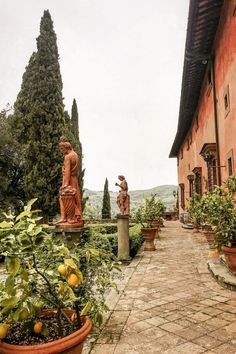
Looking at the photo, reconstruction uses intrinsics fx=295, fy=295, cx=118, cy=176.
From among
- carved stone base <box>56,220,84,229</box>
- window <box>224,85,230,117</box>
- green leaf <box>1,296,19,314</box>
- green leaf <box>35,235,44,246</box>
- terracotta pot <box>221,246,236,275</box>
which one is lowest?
terracotta pot <box>221,246,236,275</box>

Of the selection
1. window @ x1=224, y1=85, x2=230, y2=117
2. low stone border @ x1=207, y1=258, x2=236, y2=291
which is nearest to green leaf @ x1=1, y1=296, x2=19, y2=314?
low stone border @ x1=207, y1=258, x2=236, y2=291

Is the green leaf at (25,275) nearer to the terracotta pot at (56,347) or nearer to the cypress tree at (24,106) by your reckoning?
the terracotta pot at (56,347)

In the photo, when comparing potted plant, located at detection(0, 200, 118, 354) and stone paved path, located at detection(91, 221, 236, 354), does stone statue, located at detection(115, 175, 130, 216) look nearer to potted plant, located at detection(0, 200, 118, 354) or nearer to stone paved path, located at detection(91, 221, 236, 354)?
stone paved path, located at detection(91, 221, 236, 354)

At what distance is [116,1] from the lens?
445 inches

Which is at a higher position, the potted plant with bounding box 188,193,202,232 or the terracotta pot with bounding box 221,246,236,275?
the potted plant with bounding box 188,193,202,232

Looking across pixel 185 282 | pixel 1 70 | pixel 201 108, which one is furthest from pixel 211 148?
pixel 1 70

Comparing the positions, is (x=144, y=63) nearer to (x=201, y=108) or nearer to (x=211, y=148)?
(x=201, y=108)

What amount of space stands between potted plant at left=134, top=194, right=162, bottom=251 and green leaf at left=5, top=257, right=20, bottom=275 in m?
7.96

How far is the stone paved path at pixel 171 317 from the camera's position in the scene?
3.03 m

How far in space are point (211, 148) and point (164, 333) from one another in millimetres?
8205

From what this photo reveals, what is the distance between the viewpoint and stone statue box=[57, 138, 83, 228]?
220 inches

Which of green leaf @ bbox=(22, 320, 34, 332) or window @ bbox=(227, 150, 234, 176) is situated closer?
green leaf @ bbox=(22, 320, 34, 332)

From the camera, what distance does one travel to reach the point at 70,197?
224 inches

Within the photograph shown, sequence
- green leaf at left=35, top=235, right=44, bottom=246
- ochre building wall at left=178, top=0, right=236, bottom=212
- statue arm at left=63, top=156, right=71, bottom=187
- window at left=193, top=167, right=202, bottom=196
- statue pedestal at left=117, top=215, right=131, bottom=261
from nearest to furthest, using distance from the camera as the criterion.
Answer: green leaf at left=35, top=235, right=44, bottom=246, statue arm at left=63, top=156, right=71, bottom=187, ochre building wall at left=178, top=0, right=236, bottom=212, statue pedestal at left=117, top=215, right=131, bottom=261, window at left=193, top=167, right=202, bottom=196
